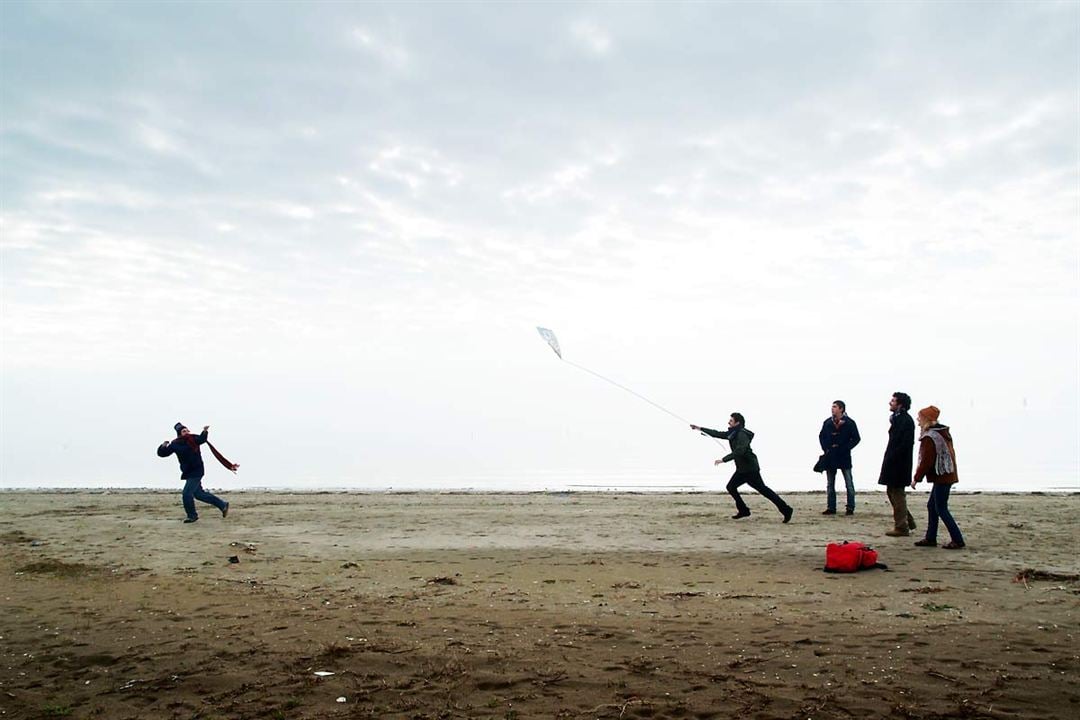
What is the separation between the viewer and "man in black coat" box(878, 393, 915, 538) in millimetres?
12047

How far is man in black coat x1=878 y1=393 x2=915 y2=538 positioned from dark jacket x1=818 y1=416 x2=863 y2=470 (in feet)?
8.71

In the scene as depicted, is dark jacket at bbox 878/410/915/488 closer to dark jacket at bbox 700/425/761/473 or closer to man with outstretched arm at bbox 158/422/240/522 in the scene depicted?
dark jacket at bbox 700/425/761/473

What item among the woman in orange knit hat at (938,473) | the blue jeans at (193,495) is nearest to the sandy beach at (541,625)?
the woman in orange knit hat at (938,473)

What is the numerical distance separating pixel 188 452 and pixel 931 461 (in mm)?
12847

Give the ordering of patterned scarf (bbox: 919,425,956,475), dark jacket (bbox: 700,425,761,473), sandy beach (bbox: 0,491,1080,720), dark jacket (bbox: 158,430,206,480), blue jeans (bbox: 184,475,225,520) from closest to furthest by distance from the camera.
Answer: sandy beach (bbox: 0,491,1080,720)
patterned scarf (bbox: 919,425,956,475)
dark jacket (bbox: 700,425,761,473)
blue jeans (bbox: 184,475,225,520)
dark jacket (bbox: 158,430,206,480)

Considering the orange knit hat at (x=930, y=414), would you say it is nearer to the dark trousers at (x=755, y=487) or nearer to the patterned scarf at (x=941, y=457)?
the patterned scarf at (x=941, y=457)

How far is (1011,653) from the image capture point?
6.14m

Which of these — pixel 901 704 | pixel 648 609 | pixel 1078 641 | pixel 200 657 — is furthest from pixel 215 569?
pixel 1078 641

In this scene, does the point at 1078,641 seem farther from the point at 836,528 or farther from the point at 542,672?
the point at 836,528

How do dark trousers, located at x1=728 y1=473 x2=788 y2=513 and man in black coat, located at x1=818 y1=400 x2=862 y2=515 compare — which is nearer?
dark trousers, located at x1=728 y1=473 x2=788 y2=513

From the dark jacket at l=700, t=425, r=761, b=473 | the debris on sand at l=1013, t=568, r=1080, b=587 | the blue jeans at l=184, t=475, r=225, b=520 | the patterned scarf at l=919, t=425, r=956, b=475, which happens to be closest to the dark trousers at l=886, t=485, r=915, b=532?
the patterned scarf at l=919, t=425, r=956, b=475

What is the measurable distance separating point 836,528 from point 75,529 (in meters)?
13.6

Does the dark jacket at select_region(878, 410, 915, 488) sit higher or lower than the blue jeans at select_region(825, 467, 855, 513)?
higher

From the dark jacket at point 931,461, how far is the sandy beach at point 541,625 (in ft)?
3.27
